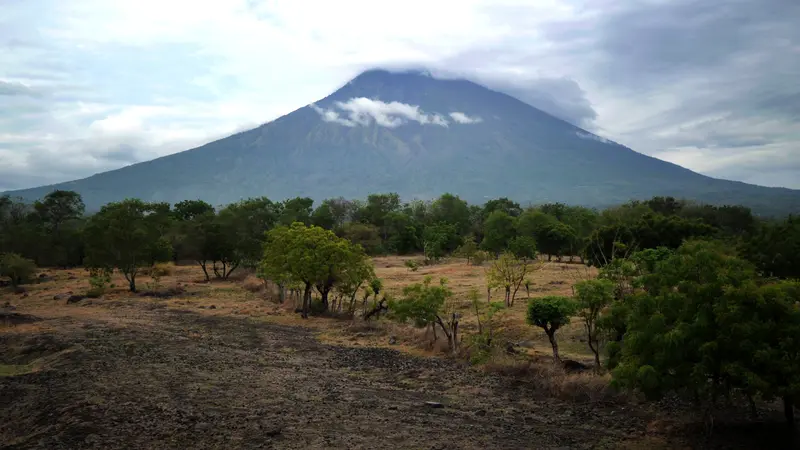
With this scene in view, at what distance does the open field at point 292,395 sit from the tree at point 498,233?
105 feet

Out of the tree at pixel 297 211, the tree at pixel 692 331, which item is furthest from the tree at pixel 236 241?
the tree at pixel 692 331

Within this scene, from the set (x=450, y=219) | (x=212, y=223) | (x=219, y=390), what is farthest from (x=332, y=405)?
(x=450, y=219)

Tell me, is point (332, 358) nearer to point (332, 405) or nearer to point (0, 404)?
point (332, 405)

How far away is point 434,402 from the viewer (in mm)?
11758

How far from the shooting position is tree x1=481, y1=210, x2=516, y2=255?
53250 millimetres

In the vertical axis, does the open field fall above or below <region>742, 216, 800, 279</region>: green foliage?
below

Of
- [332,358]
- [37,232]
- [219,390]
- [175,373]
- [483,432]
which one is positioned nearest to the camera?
[483,432]

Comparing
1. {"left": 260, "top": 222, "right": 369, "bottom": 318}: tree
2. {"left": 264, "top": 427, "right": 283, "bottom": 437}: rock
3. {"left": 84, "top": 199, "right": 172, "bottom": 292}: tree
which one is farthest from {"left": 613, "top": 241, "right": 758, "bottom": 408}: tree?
{"left": 84, "top": 199, "right": 172, "bottom": 292}: tree

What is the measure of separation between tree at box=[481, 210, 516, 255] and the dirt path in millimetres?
37290

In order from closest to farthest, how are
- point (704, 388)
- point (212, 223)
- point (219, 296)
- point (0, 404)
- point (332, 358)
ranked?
point (704, 388) < point (0, 404) < point (332, 358) < point (219, 296) < point (212, 223)

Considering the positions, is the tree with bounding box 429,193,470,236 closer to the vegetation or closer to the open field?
the vegetation

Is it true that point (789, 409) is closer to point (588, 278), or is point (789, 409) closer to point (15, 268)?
point (588, 278)

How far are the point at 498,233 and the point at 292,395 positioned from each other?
1844 inches

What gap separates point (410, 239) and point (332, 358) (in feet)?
162
